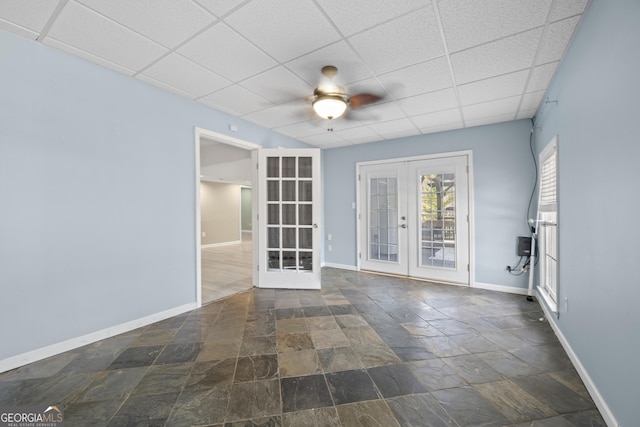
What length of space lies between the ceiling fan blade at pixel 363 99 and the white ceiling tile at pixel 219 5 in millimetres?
1665

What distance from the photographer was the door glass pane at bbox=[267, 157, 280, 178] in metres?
4.12

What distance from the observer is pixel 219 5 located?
1.72 metres

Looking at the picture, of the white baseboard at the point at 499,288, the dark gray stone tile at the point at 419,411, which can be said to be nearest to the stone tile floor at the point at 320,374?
the dark gray stone tile at the point at 419,411

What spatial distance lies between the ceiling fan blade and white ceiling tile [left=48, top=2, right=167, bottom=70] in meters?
1.98

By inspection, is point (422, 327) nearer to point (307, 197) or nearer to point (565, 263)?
point (565, 263)

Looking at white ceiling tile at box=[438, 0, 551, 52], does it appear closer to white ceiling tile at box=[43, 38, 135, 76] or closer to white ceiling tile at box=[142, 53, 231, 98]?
white ceiling tile at box=[142, 53, 231, 98]

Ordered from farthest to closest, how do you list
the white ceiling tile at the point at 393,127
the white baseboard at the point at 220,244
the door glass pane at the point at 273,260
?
the white baseboard at the point at 220,244 → the door glass pane at the point at 273,260 → the white ceiling tile at the point at 393,127

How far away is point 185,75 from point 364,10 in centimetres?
187

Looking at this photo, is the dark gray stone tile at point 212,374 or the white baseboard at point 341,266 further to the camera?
the white baseboard at point 341,266

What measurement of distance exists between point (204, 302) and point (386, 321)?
2.36m

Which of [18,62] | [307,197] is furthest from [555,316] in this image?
[18,62]

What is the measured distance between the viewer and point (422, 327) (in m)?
2.71

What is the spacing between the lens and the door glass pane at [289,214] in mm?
4148

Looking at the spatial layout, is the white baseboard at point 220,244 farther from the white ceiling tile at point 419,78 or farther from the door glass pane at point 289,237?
the white ceiling tile at point 419,78
